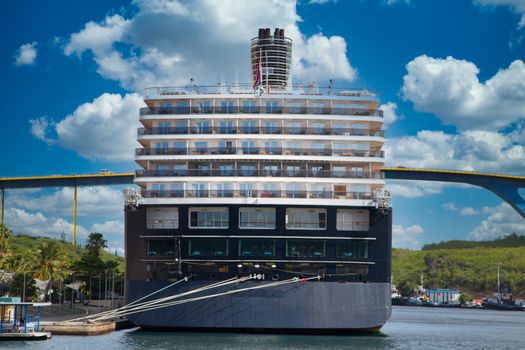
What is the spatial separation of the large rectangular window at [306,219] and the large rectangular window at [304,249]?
90cm

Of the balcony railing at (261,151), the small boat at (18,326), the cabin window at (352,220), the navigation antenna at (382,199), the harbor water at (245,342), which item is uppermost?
the balcony railing at (261,151)

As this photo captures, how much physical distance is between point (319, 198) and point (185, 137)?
7798 mm

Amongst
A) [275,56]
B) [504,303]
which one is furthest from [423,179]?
[275,56]

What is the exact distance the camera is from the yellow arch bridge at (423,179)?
354ft

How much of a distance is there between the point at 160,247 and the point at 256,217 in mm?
5057

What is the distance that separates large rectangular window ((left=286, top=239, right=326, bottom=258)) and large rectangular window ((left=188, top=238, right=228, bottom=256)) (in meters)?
3.16

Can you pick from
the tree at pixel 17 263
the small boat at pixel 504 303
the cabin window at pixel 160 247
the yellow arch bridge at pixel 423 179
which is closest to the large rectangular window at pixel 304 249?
the cabin window at pixel 160 247

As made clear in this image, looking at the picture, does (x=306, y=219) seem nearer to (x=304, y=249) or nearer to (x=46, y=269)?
(x=304, y=249)

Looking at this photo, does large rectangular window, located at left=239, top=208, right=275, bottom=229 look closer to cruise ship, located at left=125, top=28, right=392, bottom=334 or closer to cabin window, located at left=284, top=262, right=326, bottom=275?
cruise ship, located at left=125, top=28, right=392, bottom=334

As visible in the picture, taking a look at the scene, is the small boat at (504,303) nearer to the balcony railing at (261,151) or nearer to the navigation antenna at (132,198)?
the balcony railing at (261,151)

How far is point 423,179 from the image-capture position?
361 ft

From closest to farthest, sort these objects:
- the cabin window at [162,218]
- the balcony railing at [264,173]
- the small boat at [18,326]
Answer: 1. the small boat at [18,326]
2. the cabin window at [162,218]
3. the balcony railing at [264,173]

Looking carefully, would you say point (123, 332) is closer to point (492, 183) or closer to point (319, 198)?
point (319, 198)

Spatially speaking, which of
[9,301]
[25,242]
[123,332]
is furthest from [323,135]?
[25,242]
